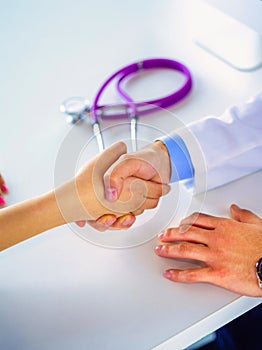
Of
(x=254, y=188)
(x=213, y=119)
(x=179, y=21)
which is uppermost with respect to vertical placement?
(x=179, y=21)

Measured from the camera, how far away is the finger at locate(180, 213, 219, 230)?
596 millimetres

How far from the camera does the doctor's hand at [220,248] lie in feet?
1.78

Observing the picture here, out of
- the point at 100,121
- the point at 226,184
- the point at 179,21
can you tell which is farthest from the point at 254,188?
the point at 179,21

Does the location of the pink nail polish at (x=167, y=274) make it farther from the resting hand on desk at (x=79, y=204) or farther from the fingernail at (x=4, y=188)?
the fingernail at (x=4, y=188)

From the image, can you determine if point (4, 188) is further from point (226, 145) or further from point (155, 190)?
point (226, 145)

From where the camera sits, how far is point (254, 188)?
0.65 m

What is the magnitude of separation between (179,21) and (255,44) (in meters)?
0.18

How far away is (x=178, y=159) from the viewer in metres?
0.66

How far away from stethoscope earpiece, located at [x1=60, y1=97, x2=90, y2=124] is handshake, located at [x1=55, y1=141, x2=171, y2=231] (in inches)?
6.6

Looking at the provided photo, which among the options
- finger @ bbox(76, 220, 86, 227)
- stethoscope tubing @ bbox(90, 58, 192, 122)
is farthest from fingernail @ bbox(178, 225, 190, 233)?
stethoscope tubing @ bbox(90, 58, 192, 122)

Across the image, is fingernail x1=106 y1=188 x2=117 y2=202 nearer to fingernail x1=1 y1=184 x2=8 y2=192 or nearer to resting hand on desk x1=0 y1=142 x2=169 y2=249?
resting hand on desk x1=0 y1=142 x2=169 y2=249

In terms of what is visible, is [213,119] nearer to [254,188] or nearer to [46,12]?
[254,188]

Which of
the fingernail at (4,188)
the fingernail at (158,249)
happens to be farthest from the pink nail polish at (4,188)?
the fingernail at (158,249)

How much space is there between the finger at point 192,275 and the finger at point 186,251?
2 centimetres
